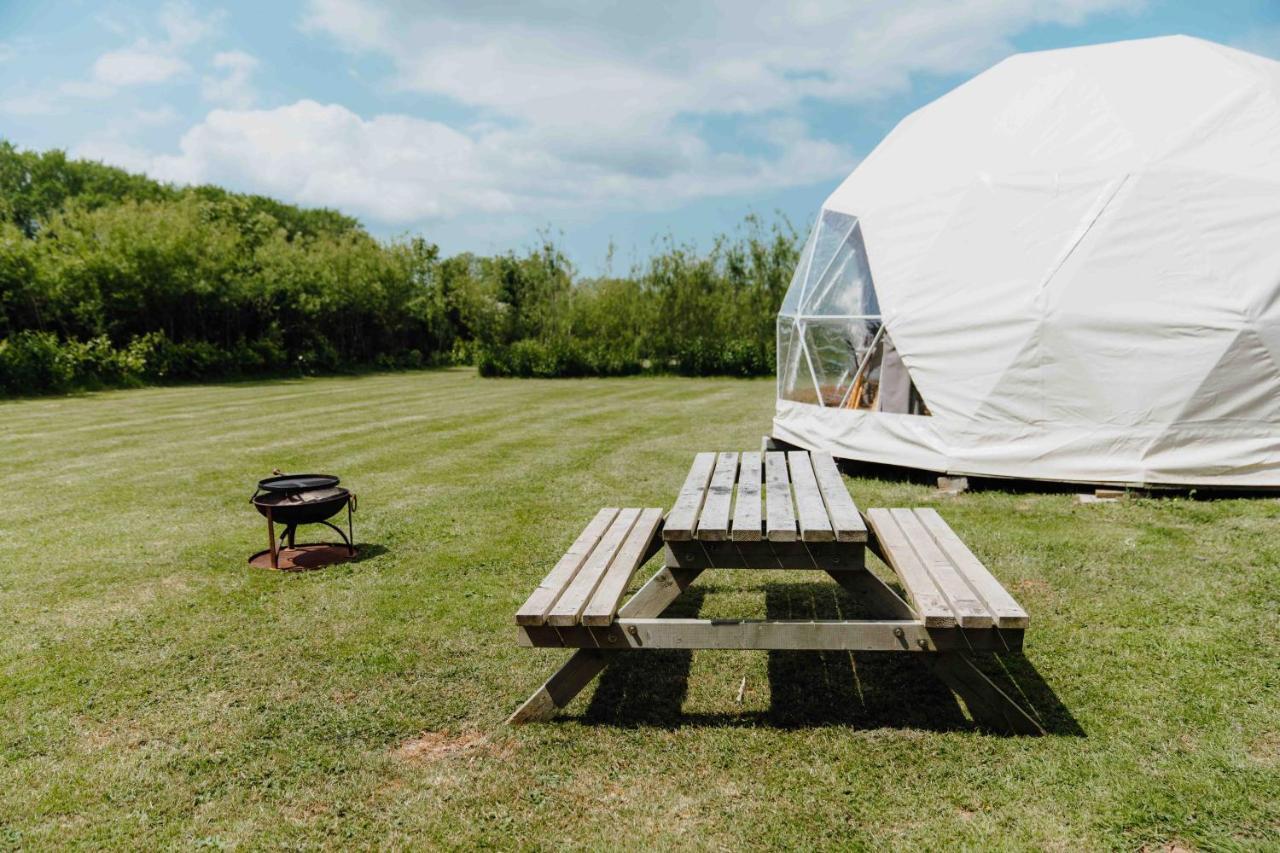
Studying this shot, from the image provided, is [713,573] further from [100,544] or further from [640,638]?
[100,544]

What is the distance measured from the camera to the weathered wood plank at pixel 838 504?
365 cm

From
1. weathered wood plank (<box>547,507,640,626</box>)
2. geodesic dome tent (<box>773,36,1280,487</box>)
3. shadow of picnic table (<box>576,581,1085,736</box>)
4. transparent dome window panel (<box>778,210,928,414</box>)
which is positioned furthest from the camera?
transparent dome window panel (<box>778,210,928,414</box>)

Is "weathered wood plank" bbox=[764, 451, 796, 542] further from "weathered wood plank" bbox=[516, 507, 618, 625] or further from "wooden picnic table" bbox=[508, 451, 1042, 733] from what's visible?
"weathered wood plank" bbox=[516, 507, 618, 625]

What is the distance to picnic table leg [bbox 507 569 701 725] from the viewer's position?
12.3 ft

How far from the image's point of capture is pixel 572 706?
4.09 m

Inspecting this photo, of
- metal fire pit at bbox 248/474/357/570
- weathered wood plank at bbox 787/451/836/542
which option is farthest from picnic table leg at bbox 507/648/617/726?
metal fire pit at bbox 248/474/357/570

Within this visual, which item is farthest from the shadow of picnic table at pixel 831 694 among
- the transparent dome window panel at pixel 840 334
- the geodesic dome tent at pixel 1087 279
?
the transparent dome window panel at pixel 840 334

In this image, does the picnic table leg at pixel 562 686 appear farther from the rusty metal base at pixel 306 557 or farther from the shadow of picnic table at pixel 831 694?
the rusty metal base at pixel 306 557

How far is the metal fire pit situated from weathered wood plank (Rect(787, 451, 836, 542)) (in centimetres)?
327

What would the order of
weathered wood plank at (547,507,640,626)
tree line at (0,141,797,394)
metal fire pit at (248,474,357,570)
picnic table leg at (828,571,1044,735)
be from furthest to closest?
tree line at (0,141,797,394) < metal fire pit at (248,474,357,570) < picnic table leg at (828,571,1044,735) < weathered wood plank at (547,507,640,626)

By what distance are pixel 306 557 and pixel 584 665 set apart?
145 inches

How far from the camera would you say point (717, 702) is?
4.06 m

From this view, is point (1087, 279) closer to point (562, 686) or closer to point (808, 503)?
point (808, 503)

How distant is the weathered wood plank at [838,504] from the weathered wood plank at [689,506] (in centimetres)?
66
